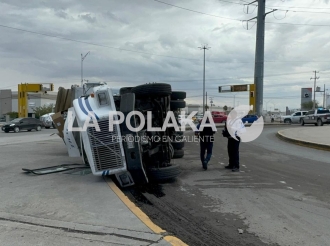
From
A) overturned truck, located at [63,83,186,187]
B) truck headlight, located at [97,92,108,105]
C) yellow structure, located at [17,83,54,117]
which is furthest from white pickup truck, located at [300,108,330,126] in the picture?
truck headlight, located at [97,92,108,105]

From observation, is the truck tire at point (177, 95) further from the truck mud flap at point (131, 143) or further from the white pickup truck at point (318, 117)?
Answer: the white pickup truck at point (318, 117)

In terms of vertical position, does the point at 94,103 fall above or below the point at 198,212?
above

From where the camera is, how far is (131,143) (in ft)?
22.0

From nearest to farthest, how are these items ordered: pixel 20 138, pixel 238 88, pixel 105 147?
pixel 105 147 < pixel 20 138 < pixel 238 88

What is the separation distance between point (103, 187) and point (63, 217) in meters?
1.83

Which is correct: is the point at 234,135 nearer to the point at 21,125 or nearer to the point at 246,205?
the point at 246,205

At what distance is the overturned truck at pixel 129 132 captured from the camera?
21.9 ft

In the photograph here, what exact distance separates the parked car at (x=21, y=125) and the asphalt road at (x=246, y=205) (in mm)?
26939

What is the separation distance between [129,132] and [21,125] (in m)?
29.6

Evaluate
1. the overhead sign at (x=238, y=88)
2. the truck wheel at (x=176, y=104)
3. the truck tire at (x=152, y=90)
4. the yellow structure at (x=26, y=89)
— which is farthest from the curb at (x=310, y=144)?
the yellow structure at (x=26, y=89)

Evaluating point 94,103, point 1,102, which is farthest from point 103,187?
point 1,102

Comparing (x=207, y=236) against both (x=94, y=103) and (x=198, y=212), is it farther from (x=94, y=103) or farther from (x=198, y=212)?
(x=94, y=103)

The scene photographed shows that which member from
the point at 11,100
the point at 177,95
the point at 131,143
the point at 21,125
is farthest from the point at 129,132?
the point at 11,100

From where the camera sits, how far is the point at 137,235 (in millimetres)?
4156
